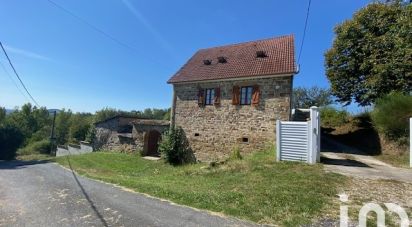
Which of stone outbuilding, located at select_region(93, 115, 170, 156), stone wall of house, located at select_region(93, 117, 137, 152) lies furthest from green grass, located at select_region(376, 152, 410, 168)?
stone wall of house, located at select_region(93, 117, 137, 152)

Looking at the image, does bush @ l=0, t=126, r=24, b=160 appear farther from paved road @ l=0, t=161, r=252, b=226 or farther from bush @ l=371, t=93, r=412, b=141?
bush @ l=371, t=93, r=412, b=141

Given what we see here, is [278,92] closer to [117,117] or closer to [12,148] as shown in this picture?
[117,117]

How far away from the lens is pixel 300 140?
11.4m

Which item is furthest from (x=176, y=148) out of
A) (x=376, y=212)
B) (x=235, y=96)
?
(x=376, y=212)

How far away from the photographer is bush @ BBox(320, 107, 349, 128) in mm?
23828

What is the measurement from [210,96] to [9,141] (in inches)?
888

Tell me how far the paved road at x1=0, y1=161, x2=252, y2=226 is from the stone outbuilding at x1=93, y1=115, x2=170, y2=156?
12.0 metres

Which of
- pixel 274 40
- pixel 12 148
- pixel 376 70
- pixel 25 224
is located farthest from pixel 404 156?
pixel 12 148

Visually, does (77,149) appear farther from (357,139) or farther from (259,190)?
(259,190)

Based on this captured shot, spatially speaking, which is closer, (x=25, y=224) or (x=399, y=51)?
(x=25, y=224)

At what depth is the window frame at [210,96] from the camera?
1825 cm

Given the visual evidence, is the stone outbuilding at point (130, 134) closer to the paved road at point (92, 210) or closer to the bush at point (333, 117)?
the paved road at point (92, 210)

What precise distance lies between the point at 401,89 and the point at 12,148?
33.3m

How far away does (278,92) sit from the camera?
51.6 feet
